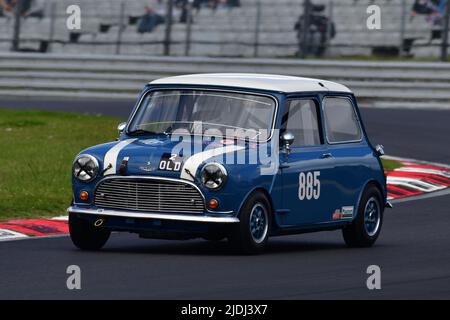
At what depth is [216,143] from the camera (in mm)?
11070

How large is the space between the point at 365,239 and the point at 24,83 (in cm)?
1753

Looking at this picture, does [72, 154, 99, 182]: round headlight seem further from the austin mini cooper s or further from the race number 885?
the race number 885

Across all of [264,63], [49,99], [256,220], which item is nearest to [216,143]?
[256,220]

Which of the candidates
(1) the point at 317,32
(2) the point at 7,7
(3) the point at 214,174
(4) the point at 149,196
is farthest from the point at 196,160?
(2) the point at 7,7

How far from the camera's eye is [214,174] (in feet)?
34.8

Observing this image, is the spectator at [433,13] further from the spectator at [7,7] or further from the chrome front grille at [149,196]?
the chrome front grille at [149,196]

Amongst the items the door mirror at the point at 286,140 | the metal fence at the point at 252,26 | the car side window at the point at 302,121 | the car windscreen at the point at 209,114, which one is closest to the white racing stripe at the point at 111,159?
the car windscreen at the point at 209,114

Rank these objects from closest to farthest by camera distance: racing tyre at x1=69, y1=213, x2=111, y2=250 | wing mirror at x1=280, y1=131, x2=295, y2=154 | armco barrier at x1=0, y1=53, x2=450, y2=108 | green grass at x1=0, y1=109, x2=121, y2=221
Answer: racing tyre at x1=69, y1=213, x2=111, y2=250 < wing mirror at x1=280, y1=131, x2=295, y2=154 < green grass at x1=0, y1=109, x2=121, y2=221 < armco barrier at x1=0, y1=53, x2=450, y2=108

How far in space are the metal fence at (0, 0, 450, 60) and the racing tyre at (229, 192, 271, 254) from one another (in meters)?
15.2

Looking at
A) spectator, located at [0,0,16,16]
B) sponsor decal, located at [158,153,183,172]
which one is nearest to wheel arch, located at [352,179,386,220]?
sponsor decal, located at [158,153,183,172]

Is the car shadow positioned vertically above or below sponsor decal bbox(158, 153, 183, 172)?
below

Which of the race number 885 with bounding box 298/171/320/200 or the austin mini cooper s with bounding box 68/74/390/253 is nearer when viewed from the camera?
the austin mini cooper s with bounding box 68/74/390/253

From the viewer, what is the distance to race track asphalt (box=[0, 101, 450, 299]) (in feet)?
29.0
